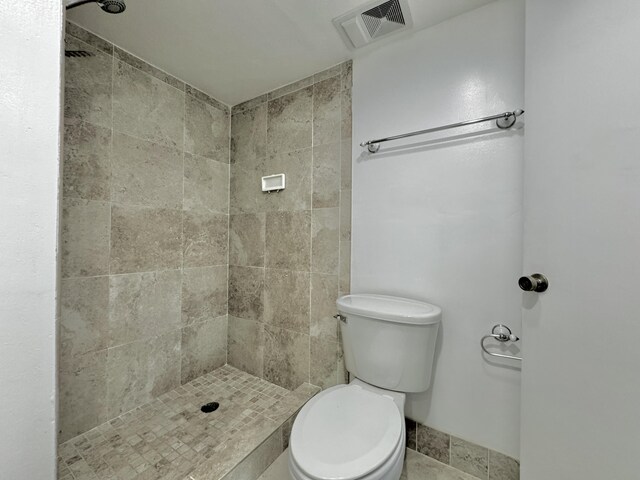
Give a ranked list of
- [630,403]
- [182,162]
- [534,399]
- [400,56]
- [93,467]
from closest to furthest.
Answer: [630,403], [534,399], [93,467], [400,56], [182,162]

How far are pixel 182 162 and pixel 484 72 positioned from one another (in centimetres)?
170

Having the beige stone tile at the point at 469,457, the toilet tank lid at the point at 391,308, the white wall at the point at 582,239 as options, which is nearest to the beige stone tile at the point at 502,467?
the beige stone tile at the point at 469,457

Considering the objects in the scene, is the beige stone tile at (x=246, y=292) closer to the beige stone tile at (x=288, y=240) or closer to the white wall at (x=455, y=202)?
the beige stone tile at (x=288, y=240)

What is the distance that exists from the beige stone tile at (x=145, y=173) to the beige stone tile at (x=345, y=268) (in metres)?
1.08

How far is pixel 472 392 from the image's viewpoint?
3.78ft

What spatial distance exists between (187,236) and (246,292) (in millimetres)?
547

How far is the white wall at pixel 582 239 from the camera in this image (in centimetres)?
76

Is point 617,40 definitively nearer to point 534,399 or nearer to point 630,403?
point 630,403

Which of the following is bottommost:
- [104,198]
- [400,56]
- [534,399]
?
[534,399]

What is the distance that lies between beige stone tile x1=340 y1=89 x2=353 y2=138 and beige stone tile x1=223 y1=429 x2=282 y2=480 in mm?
1593

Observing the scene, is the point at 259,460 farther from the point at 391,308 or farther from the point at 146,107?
the point at 146,107

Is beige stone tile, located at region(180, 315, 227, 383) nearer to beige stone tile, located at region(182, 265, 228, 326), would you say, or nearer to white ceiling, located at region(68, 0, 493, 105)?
beige stone tile, located at region(182, 265, 228, 326)

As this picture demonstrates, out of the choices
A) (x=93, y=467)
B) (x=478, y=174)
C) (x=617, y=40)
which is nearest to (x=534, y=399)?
(x=478, y=174)

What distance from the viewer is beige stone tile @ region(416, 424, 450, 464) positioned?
1217 mm
